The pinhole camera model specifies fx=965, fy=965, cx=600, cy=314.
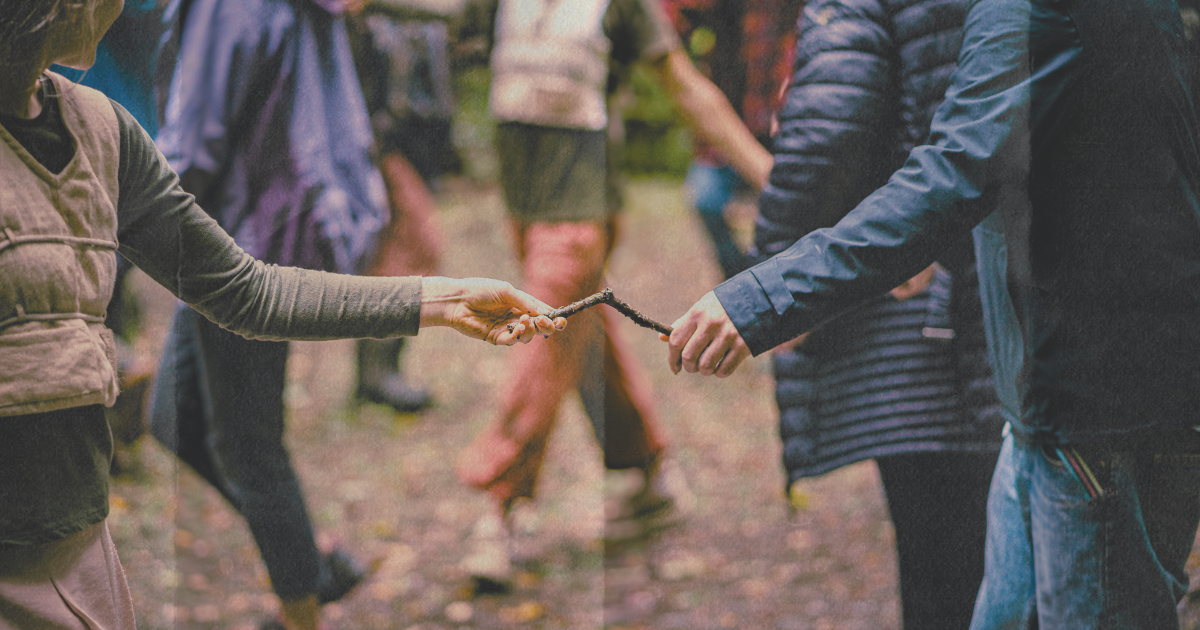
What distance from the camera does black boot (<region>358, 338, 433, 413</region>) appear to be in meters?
2.84

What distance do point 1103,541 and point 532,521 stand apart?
2.05 m

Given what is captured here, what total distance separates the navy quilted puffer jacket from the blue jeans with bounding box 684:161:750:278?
515 mm

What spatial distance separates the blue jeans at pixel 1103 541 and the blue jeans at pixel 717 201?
106 centimetres

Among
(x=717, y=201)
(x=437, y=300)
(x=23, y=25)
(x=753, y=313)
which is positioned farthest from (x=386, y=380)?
(x=23, y=25)

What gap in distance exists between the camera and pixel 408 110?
96.5 inches

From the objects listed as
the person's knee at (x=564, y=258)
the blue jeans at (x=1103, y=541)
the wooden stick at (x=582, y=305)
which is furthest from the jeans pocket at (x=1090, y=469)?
the person's knee at (x=564, y=258)

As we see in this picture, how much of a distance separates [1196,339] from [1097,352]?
0.15 metres

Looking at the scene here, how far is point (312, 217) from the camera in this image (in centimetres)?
219

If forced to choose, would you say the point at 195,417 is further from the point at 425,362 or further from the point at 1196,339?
the point at 1196,339

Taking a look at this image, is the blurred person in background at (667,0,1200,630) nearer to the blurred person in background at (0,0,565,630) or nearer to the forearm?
the forearm

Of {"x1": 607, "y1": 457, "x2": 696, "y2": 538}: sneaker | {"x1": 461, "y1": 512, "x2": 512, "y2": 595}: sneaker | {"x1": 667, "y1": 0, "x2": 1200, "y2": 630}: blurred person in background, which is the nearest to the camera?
{"x1": 667, "y1": 0, "x2": 1200, "y2": 630}: blurred person in background

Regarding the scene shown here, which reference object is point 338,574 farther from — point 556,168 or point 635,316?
point 635,316

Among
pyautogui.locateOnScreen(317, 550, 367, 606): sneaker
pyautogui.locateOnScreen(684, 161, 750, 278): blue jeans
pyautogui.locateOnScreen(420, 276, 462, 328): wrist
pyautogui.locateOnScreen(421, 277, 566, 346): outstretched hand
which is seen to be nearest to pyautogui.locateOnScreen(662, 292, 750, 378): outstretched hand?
pyautogui.locateOnScreen(421, 277, 566, 346): outstretched hand

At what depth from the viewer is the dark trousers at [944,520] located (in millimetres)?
1919
